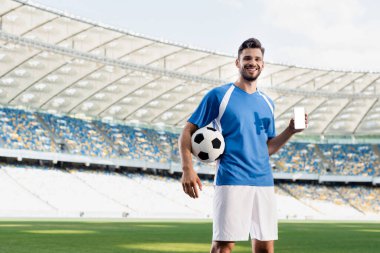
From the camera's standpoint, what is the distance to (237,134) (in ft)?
15.6

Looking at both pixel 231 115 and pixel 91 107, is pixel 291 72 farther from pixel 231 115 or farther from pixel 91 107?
pixel 231 115

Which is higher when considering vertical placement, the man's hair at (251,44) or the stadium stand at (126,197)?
the man's hair at (251,44)

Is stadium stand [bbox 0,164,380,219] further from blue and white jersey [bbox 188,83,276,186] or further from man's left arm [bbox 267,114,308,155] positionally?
blue and white jersey [bbox 188,83,276,186]

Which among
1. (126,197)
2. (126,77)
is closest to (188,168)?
(126,197)

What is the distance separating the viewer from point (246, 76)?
4.89m

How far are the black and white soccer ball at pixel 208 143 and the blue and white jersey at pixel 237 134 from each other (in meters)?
0.06

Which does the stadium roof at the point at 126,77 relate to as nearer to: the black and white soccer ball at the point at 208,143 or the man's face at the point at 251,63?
the man's face at the point at 251,63

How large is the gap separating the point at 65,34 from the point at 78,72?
7038mm

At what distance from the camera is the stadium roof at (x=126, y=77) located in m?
41.9

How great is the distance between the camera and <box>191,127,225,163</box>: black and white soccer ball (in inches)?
183

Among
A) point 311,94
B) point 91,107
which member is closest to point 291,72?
point 311,94

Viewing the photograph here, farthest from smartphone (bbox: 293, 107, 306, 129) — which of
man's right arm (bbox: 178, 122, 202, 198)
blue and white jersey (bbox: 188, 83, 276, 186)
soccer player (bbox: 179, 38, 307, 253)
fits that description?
man's right arm (bbox: 178, 122, 202, 198)

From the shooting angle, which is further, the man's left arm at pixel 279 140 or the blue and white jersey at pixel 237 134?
the man's left arm at pixel 279 140

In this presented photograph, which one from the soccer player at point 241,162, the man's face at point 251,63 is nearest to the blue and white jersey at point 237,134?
the soccer player at point 241,162
